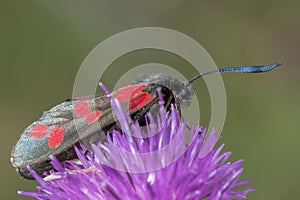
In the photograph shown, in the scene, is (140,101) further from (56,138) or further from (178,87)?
(56,138)

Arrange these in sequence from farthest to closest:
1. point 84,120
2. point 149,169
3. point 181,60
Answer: point 181,60 < point 84,120 < point 149,169

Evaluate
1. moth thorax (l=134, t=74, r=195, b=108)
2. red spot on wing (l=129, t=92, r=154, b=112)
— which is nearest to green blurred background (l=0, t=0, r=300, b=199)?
moth thorax (l=134, t=74, r=195, b=108)

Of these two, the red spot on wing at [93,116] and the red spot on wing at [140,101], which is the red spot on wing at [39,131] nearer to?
the red spot on wing at [93,116]

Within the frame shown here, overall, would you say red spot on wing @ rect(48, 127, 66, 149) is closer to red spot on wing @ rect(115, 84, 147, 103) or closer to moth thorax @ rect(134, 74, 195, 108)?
red spot on wing @ rect(115, 84, 147, 103)

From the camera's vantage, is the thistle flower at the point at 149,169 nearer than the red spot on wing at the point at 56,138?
Yes

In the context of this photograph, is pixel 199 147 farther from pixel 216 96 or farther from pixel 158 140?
pixel 216 96

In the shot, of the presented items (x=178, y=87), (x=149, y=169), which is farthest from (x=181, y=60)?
(x=149, y=169)

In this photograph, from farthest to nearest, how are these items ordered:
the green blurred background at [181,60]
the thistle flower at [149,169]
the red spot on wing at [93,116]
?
the green blurred background at [181,60] < the red spot on wing at [93,116] < the thistle flower at [149,169]

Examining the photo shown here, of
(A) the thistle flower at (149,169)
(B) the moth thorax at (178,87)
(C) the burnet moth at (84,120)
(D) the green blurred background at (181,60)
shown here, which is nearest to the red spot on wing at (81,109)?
(C) the burnet moth at (84,120)
